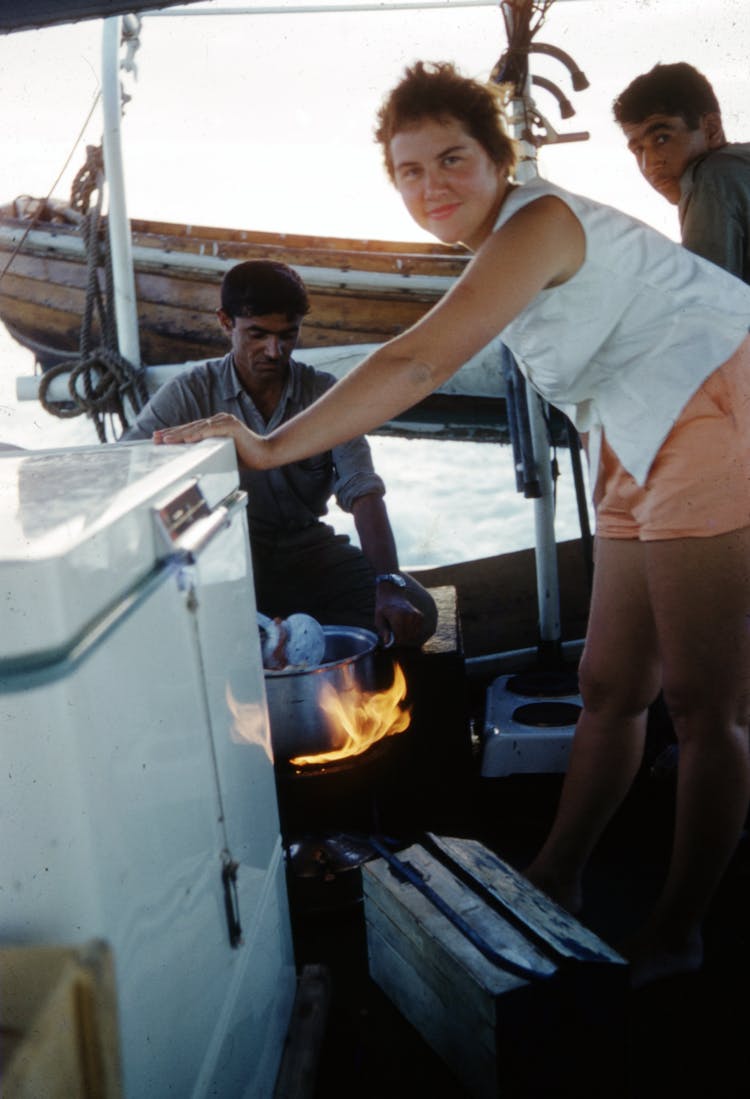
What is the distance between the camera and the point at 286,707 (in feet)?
7.08

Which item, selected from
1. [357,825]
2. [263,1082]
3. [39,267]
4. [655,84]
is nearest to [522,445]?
[655,84]

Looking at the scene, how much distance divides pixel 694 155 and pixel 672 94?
6.7 inches

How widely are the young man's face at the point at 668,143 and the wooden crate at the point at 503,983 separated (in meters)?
1.94

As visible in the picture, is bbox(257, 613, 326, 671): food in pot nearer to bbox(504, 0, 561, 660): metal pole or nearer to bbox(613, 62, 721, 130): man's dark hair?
bbox(504, 0, 561, 660): metal pole

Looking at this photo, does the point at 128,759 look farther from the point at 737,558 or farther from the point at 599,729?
the point at 599,729

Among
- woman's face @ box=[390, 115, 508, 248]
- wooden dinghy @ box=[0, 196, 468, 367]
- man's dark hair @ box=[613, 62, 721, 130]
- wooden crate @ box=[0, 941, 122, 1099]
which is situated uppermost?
wooden dinghy @ box=[0, 196, 468, 367]

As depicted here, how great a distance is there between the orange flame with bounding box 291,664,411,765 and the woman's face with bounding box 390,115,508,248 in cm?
104

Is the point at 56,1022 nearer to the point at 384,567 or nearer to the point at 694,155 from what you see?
the point at 384,567

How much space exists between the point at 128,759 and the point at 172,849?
0.58 feet

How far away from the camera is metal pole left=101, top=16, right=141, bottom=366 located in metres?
4.01

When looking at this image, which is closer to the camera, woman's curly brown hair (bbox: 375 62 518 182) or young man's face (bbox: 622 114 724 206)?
woman's curly brown hair (bbox: 375 62 518 182)

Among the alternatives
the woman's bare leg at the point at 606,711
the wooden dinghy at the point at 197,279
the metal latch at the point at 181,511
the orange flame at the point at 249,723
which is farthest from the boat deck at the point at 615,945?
the wooden dinghy at the point at 197,279

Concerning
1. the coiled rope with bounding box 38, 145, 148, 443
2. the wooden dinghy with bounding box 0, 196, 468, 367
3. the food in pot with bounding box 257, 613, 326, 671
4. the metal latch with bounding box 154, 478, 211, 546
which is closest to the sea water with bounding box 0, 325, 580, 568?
the wooden dinghy with bounding box 0, 196, 468, 367

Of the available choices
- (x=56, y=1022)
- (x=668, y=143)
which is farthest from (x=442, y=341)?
(x=668, y=143)
